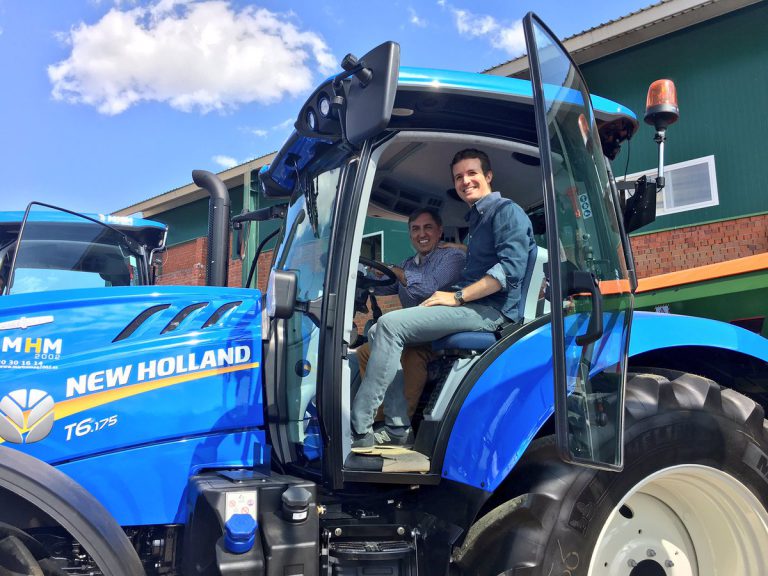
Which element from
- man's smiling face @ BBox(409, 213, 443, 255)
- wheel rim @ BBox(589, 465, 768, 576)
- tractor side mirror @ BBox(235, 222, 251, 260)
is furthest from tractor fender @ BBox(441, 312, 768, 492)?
tractor side mirror @ BBox(235, 222, 251, 260)

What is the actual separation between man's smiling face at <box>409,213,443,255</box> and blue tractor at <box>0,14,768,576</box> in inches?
27.5

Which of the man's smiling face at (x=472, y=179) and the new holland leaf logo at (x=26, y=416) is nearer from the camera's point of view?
the new holland leaf logo at (x=26, y=416)

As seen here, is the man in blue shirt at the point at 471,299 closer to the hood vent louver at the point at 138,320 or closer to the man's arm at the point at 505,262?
the man's arm at the point at 505,262

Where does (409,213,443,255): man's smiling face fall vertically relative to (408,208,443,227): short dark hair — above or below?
below

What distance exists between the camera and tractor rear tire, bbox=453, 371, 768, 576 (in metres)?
2.21

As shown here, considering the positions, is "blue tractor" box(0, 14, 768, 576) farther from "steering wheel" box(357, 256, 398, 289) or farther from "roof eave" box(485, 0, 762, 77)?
"roof eave" box(485, 0, 762, 77)

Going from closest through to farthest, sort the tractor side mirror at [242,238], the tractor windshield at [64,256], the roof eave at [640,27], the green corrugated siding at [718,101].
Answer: the tractor side mirror at [242,238] → the tractor windshield at [64,256] → the green corrugated siding at [718,101] → the roof eave at [640,27]

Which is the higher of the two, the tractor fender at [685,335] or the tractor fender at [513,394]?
the tractor fender at [685,335]

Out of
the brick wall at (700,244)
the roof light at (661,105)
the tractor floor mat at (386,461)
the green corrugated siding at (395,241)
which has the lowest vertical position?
the tractor floor mat at (386,461)

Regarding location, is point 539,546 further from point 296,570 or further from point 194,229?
point 194,229

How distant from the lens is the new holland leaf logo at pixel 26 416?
2.21 meters

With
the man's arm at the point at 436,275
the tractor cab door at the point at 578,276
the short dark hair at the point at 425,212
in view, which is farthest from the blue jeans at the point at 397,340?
the short dark hair at the point at 425,212

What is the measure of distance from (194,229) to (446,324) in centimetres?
1398

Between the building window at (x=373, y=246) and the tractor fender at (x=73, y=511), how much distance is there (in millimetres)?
1420
